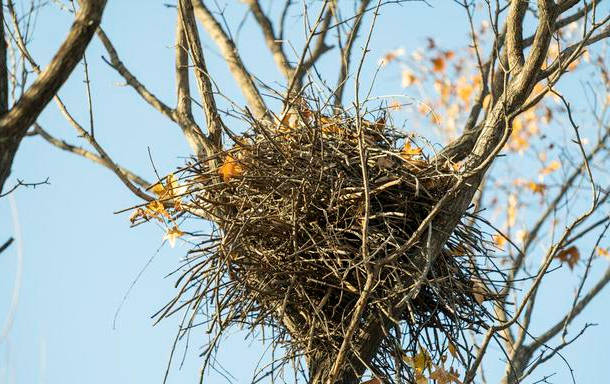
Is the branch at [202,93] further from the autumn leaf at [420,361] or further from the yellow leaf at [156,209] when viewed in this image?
the autumn leaf at [420,361]

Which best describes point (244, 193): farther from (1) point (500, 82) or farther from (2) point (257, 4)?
(2) point (257, 4)

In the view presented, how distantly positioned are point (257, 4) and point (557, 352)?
3.31 m

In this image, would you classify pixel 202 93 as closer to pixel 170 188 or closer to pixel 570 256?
pixel 170 188

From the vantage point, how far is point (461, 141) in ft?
12.1

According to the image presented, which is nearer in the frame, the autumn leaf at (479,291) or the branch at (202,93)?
the autumn leaf at (479,291)

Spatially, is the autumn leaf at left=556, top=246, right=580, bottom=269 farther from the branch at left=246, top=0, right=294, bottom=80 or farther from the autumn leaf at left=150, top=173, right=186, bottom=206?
the autumn leaf at left=150, top=173, right=186, bottom=206

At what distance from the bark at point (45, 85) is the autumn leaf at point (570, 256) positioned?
5503 millimetres

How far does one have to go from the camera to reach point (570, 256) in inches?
283

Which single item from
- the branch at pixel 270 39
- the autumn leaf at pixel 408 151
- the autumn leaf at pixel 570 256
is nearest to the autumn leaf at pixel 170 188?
the autumn leaf at pixel 408 151

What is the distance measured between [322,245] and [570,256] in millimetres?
4641

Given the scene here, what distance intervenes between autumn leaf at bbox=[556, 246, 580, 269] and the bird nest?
13.2 ft

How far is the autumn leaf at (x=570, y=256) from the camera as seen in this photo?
7.05m

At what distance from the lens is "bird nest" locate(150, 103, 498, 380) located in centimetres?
302

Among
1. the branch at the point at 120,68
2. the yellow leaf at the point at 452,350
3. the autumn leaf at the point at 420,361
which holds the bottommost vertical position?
the autumn leaf at the point at 420,361
